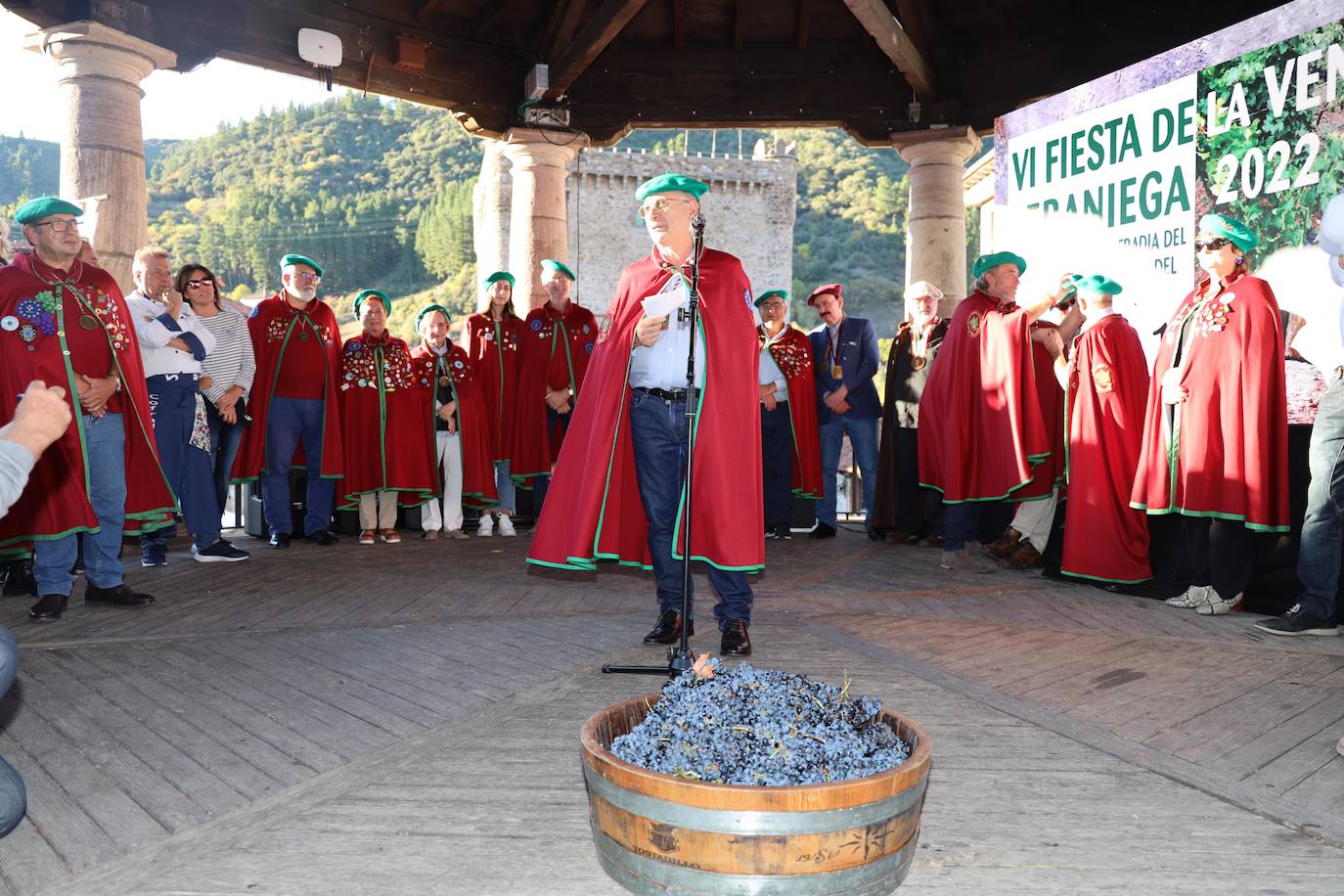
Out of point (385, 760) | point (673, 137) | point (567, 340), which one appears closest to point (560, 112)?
point (567, 340)

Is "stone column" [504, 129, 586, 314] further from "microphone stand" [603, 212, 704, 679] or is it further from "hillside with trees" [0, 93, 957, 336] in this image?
"hillside with trees" [0, 93, 957, 336]

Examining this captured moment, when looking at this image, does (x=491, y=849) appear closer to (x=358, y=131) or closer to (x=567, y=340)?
(x=567, y=340)

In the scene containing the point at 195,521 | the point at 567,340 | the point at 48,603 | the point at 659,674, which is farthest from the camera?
the point at 567,340

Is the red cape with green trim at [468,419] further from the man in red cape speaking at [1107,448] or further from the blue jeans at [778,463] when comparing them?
the man in red cape speaking at [1107,448]

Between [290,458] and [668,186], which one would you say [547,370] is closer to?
[290,458]

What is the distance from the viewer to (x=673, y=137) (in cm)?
7388

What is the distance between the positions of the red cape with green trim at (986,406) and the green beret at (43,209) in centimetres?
473

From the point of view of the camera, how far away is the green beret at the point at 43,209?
4613mm

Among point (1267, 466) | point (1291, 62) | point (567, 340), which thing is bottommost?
point (1267, 466)

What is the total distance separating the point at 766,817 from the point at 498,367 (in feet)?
22.0

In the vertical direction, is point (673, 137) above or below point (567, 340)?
above

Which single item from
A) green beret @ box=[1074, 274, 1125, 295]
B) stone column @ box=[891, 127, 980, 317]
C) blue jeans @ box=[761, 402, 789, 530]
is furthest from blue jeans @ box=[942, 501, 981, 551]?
stone column @ box=[891, 127, 980, 317]

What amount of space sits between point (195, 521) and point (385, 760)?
158 inches

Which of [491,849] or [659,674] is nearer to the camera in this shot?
[491,849]
